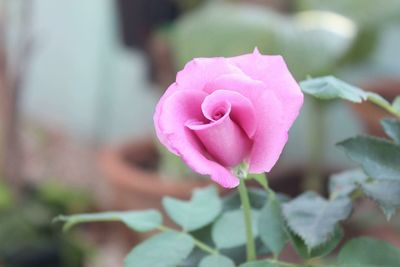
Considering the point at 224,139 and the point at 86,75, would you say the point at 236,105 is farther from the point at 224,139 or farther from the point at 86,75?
the point at 86,75

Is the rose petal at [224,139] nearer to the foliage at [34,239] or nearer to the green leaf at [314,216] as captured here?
the green leaf at [314,216]

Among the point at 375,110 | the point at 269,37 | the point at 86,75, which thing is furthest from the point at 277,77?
the point at 86,75

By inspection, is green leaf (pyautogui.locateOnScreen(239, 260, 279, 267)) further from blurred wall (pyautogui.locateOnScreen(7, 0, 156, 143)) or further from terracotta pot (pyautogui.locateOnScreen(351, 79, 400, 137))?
blurred wall (pyautogui.locateOnScreen(7, 0, 156, 143))

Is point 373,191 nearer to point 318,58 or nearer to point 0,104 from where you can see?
point 318,58

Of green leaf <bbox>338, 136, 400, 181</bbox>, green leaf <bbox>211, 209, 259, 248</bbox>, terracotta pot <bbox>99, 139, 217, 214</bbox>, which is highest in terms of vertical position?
green leaf <bbox>338, 136, 400, 181</bbox>

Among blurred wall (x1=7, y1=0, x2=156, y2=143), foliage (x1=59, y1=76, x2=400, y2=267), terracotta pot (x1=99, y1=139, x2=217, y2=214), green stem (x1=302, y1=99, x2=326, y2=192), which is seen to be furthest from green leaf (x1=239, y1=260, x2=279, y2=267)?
blurred wall (x1=7, y1=0, x2=156, y2=143)

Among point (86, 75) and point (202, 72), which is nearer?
point (202, 72)

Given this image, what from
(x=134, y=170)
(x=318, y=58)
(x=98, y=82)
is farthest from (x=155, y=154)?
(x=98, y=82)
